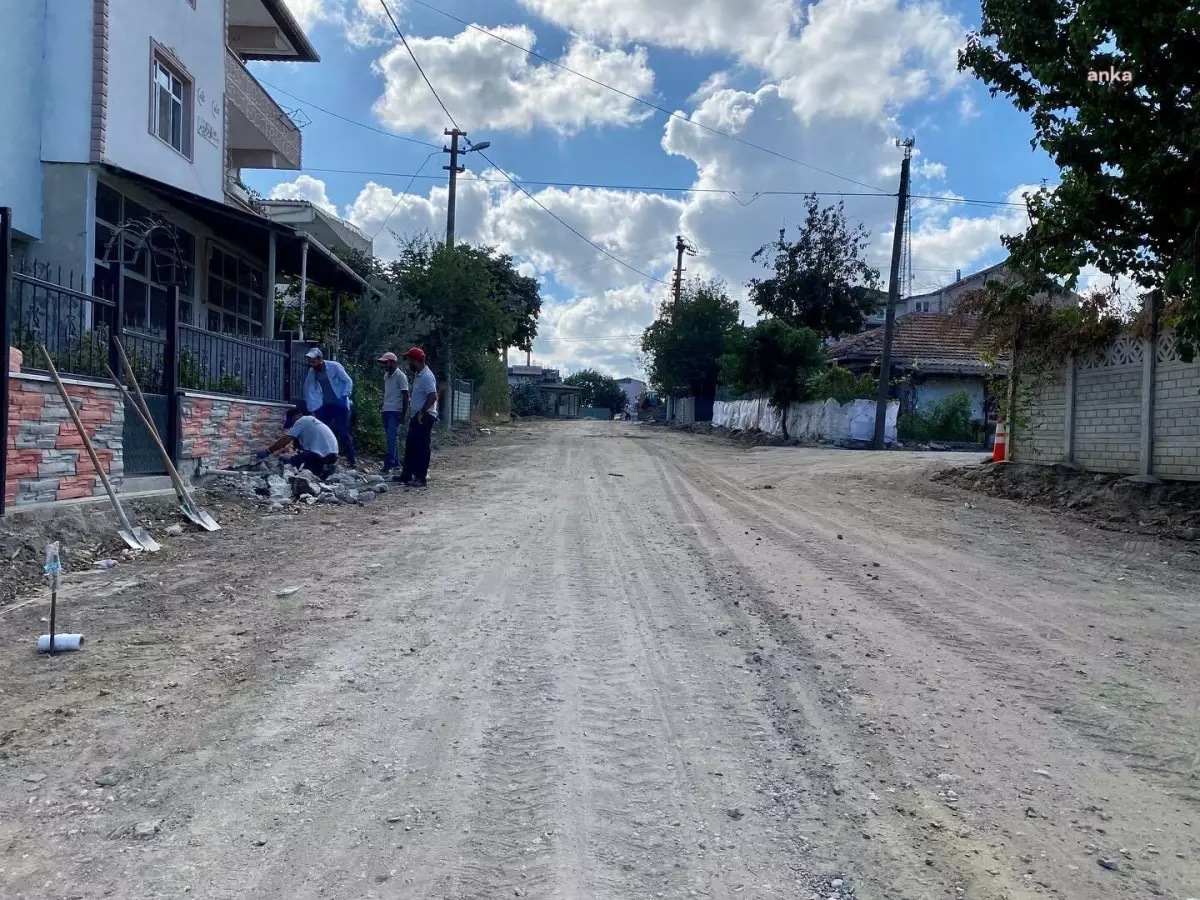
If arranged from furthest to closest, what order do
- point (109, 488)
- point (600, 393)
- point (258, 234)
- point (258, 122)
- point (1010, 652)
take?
point (600, 393) → point (258, 122) → point (258, 234) → point (109, 488) → point (1010, 652)

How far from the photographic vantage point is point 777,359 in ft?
89.0

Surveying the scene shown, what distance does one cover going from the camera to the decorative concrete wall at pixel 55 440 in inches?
256

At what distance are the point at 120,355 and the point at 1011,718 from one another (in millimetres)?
7891

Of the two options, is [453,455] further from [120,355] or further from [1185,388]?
[1185,388]

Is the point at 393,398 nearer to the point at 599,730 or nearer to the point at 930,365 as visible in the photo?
the point at 599,730

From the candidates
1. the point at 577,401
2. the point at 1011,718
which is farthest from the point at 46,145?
the point at 577,401

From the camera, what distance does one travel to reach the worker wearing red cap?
11.4 meters

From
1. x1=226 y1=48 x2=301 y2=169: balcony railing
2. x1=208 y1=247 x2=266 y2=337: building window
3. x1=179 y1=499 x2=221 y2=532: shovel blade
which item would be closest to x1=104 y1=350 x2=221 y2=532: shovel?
x1=179 y1=499 x2=221 y2=532: shovel blade

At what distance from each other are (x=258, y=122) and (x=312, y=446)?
437 inches

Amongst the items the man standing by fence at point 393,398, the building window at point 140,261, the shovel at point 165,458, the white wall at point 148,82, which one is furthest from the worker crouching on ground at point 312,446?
the white wall at point 148,82

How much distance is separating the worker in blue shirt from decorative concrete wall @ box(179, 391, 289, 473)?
716 millimetres

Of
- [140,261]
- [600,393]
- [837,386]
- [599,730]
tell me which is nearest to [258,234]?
[140,261]

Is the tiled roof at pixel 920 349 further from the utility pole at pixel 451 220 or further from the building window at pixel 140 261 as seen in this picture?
the building window at pixel 140 261

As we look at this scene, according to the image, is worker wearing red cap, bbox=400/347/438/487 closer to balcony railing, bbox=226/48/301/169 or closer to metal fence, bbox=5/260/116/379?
metal fence, bbox=5/260/116/379
